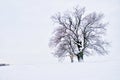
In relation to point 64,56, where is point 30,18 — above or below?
above

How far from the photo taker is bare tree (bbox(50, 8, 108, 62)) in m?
15.6

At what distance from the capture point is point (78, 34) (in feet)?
51.8

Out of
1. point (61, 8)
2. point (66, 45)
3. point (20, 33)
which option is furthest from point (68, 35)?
point (20, 33)

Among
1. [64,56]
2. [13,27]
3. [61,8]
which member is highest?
[61,8]

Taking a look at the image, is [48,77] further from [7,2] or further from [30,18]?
[30,18]

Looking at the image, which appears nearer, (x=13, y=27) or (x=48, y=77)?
(x=48, y=77)

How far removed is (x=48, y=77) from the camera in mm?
3922

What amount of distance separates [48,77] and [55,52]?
12272mm

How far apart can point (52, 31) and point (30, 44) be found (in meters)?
3.27

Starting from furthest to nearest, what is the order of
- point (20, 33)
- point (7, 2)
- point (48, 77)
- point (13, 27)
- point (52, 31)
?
point (52, 31) < point (20, 33) < point (13, 27) < point (7, 2) < point (48, 77)

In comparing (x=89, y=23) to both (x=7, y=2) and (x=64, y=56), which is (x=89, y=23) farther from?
(x=7, y=2)

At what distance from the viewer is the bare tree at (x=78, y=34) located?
15.6 m

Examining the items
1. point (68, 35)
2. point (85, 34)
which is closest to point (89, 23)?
point (85, 34)

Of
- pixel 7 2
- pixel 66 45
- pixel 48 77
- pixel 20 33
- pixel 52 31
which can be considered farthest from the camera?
pixel 52 31
